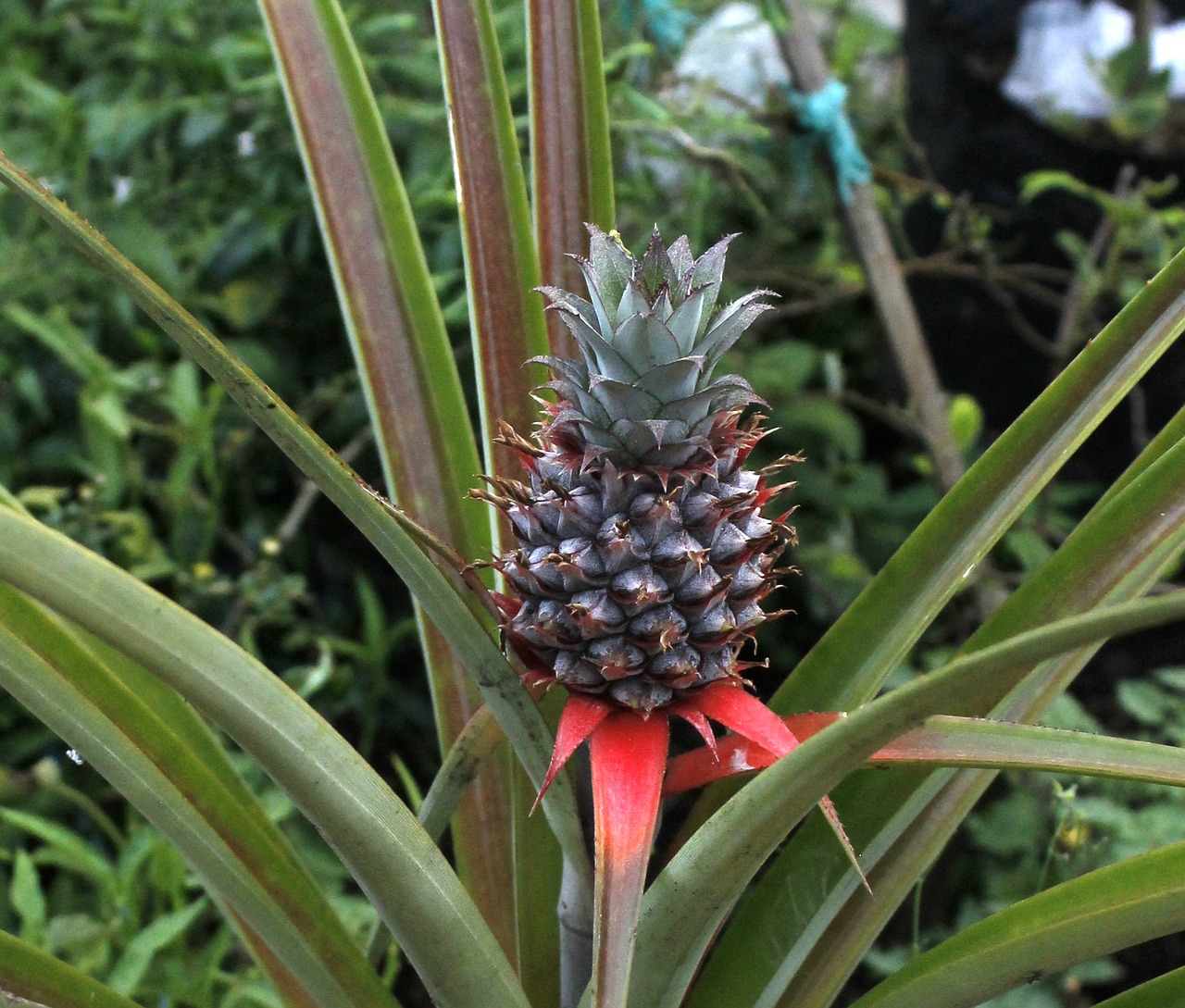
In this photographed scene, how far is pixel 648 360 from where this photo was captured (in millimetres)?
700

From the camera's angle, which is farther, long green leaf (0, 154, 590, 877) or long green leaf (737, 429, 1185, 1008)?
long green leaf (737, 429, 1185, 1008)

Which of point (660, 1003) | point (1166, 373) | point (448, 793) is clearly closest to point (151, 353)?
point (448, 793)

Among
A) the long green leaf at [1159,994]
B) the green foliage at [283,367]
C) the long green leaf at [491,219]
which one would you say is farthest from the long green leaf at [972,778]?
the green foliage at [283,367]

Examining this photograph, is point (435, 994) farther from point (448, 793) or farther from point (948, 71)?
point (948, 71)

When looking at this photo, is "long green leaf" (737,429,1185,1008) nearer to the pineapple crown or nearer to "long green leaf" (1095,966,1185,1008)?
"long green leaf" (1095,966,1185,1008)

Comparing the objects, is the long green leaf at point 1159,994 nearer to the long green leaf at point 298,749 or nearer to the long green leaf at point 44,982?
the long green leaf at point 298,749

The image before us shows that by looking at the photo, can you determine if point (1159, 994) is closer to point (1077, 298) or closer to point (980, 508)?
point (980, 508)

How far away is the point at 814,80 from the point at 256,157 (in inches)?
38.6

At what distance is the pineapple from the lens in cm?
69

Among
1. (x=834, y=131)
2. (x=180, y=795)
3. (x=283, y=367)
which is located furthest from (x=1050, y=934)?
(x=283, y=367)

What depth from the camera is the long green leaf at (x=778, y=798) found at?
1.49ft

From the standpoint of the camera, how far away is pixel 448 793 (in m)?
0.77

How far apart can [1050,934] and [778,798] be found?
0.70 ft

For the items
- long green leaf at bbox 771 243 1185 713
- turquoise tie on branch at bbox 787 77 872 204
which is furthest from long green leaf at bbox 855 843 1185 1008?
turquoise tie on branch at bbox 787 77 872 204
